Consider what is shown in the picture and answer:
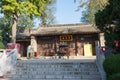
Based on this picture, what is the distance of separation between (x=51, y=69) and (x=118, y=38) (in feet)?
17.5

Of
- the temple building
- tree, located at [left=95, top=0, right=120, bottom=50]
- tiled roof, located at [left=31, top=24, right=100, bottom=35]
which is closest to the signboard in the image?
the temple building

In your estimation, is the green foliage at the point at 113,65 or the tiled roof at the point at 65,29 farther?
the tiled roof at the point at 65,29

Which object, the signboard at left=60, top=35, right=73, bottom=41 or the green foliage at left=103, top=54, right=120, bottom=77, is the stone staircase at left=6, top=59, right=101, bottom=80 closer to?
the green foliage at left=103, top=54, right=120, bottom=77

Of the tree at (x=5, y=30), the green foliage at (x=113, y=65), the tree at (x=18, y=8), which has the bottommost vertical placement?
the green foliage at (x=113, y=65)

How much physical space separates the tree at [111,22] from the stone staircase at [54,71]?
107 inches

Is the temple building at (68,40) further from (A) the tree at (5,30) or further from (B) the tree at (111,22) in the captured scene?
(B) the tree at (111,22)

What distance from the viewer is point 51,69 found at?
15430mm

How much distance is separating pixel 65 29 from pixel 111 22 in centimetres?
1971

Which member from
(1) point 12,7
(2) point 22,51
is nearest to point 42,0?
(1) point 12,7

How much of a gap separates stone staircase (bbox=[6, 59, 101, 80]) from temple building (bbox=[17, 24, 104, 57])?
43.4ft

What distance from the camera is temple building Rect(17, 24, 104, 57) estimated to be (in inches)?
1161

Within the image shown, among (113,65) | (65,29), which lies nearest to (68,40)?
(65,29)

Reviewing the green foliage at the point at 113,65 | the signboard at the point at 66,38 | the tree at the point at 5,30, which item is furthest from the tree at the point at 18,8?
the green foliage at the point at 113,65

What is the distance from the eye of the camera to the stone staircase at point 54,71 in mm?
13898
